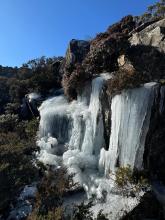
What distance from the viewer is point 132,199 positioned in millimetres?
12211

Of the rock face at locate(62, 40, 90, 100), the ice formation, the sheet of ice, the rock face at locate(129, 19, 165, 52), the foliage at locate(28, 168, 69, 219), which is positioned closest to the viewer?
the foliage at locate(28, 168, 69, 219)

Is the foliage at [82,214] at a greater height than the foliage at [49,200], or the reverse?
the foliage at [49,200]

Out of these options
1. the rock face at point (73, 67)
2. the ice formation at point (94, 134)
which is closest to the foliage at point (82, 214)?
the ice formation at point (94, 134)

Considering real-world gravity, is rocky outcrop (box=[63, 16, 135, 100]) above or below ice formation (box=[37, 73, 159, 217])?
above

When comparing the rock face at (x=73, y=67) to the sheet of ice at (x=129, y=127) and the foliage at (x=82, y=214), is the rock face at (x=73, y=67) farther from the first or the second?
the foliage at (x=82, y=214)

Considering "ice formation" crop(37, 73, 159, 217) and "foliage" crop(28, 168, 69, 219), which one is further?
"ice formation" crop(37, 73, 159, 217)

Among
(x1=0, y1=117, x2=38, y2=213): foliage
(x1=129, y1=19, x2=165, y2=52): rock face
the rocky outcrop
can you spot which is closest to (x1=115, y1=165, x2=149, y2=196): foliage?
(x1=0, y1=117, x2=38, y2=213): foliage

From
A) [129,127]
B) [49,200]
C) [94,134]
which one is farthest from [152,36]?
[49,200]

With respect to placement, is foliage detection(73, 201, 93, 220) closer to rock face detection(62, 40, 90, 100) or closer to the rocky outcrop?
the rocky outcrop

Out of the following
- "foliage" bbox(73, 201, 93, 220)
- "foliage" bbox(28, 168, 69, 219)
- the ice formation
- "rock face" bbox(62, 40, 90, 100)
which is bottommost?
"foliage" bbox(73, 201, 93, 220)

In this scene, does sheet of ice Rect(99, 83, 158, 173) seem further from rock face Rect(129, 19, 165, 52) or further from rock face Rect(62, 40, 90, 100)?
rock face Rect(62, 40, 90, 100)

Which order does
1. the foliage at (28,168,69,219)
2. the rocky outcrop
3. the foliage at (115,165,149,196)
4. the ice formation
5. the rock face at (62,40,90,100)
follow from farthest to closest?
the rock face at (62,40,90,100)
the rocky outcrop
the ice formation
the foliage at (115,165,149,196)
the foliage at (28,168,69,219)

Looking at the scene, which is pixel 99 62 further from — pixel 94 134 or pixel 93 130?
pixel 94 134

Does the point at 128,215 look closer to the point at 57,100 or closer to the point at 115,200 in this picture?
the point at 115,200
